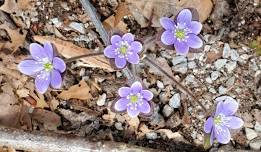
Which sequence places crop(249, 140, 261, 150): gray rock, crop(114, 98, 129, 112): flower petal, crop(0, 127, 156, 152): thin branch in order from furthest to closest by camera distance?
crop(249, 140, 261, 150): gray rock → crop(0, 127, 156, 152): thin branch → crop(114, 98, 129, 112): flower petal

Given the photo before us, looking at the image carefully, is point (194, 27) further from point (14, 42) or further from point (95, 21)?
point (14, 42)

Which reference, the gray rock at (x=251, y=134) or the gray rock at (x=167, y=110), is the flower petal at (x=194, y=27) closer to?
the gray rock at (x=167, y=110)

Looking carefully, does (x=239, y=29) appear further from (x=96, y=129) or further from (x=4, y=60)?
(x=4, y=60)

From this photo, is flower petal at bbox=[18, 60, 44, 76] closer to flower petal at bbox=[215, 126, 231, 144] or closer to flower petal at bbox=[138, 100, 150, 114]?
flower petal at bbox=[138, 100, 150, 114]

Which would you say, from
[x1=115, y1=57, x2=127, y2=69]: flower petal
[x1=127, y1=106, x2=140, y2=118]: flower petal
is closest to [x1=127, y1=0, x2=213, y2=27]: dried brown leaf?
[x1=115, y1=57, x2=127, y2=69]: flower petal

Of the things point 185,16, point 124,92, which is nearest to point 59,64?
point 124,92

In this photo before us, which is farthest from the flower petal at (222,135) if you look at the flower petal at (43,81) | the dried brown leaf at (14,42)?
the dried brown leaf at (14,42)
